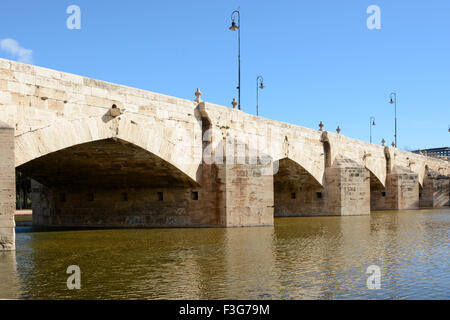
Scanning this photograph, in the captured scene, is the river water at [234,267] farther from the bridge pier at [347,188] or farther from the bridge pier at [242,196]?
the bridge pier at [347,188]

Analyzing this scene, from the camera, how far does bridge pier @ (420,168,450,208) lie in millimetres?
43281

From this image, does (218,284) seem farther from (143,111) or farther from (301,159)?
(301,159)

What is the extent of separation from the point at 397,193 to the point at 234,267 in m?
29.7

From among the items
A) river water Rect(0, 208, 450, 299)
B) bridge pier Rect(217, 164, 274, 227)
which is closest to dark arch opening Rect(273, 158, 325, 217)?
bridge pier Rect(217, 164, 274, 227)

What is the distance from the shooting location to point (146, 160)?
17.4 metres

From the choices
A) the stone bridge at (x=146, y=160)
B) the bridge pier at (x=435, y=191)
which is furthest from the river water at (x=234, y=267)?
the bridge pier at (x=435, y=191)

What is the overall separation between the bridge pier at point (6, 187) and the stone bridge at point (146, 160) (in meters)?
0.02

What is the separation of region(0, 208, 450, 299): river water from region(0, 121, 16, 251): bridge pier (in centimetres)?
54

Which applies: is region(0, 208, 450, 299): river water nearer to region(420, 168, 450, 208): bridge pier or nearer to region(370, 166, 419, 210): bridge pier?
region(370, 166, 419, 210): bridge pier

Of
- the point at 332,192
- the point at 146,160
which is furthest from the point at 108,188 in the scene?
the point at 332,192

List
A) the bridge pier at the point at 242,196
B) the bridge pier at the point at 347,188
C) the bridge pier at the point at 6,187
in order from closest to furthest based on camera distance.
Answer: the bridge pier at the point at 6,187
the bridge pier at the point at 242,196
the bridge pier at the point at 347,188

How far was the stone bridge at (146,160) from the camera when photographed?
12672mm

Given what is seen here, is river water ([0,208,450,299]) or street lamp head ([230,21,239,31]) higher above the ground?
street lamp head ([230,21,239,31])

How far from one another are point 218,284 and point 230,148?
11522mm
